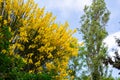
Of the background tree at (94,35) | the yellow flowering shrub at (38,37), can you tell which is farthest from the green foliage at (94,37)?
the yellow flowering shrub at (38,37)

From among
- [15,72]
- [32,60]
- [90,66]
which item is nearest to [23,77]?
[15,72]

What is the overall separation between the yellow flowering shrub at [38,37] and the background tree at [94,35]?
9922 millimetres

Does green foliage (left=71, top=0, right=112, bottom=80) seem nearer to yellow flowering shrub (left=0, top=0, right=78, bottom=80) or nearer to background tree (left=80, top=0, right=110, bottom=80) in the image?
background tree (left=80, top=0, right=110, bottom=80)

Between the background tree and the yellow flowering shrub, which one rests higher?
the background tree

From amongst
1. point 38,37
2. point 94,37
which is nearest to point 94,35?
point 94,37

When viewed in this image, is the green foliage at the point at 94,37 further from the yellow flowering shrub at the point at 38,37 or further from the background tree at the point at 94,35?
the yellow flowering shrub at the point at 38,37

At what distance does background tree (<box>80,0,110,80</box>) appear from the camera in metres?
33.2

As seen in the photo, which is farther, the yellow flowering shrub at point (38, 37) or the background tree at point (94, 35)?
the background tree at point (94, 35)

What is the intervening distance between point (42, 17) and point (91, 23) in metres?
12.7

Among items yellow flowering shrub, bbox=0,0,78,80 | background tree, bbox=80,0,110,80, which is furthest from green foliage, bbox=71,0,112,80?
yellow flowering shrub, bbox=0,0,78,80

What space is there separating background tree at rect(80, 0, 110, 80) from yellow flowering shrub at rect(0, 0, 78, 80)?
32.6 feet

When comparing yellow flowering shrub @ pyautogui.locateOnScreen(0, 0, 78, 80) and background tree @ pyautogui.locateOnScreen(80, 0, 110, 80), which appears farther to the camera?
background tree @ pyautogui.locateOnScreen(80, 0, 110, 80)

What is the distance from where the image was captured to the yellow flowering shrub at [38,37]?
73.6ft

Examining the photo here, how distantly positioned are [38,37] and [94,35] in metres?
12.4
